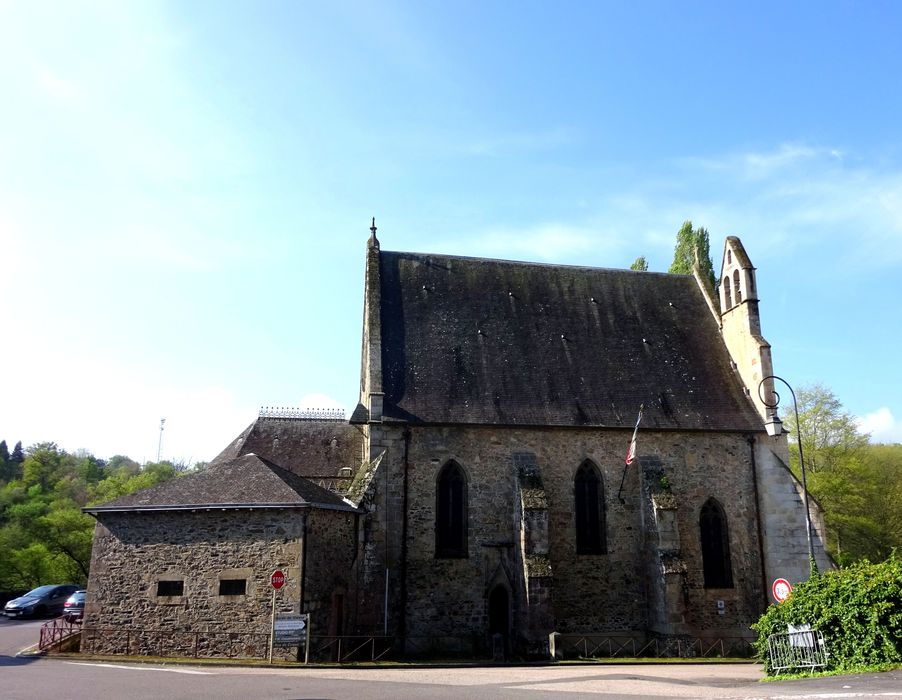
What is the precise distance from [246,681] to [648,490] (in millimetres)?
13244

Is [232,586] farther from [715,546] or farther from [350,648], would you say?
[715,546]

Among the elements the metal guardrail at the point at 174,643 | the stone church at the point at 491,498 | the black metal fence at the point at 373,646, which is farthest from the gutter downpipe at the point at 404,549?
the metal guardrail at the point at 174,643

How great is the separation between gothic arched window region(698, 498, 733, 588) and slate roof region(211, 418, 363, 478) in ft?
39.9

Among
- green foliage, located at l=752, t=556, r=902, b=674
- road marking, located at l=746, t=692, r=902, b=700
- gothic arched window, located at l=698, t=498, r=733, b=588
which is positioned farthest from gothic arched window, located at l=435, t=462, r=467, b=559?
road marking, located at l=746, t=692, r=902, b=700

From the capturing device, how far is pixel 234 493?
1886 centimetres

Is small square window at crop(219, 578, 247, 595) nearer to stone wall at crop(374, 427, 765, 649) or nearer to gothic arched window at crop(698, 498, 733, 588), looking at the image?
stone wall at crop(374, 427, 765, 649)

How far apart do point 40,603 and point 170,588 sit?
15408 mm

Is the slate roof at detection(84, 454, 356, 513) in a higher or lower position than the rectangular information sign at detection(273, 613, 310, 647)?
higher

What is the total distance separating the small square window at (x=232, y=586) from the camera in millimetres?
18000

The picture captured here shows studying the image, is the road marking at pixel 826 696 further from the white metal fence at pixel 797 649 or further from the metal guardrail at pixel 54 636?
the metal guardrail at pixel 54 636

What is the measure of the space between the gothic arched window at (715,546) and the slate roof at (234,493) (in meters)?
11.6

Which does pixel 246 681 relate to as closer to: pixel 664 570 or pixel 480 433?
pixel 480 433

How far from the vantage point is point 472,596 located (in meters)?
20.9

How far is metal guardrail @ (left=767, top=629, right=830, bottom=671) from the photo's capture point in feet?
48.5
